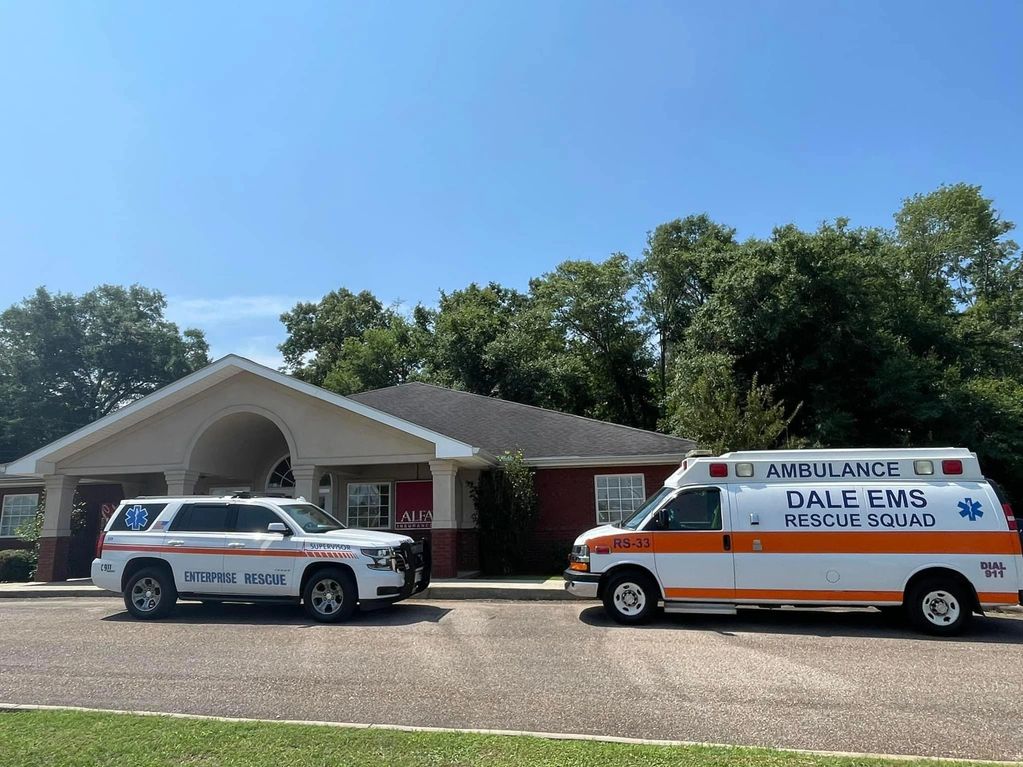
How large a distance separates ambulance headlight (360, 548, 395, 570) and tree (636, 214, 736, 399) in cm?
2923

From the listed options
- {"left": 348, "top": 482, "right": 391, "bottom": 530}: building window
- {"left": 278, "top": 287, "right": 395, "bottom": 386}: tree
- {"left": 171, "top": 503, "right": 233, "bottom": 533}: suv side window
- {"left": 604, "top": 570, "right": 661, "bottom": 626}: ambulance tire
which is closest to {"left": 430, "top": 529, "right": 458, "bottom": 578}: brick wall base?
{"left": 348, "top": 482, "right": 391, "bottom": 530}: building window

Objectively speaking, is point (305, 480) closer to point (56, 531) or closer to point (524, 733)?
point (56, 531)

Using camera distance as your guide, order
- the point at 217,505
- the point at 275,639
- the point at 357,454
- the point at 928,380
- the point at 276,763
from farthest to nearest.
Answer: the point at 928,380
the point at 357,454
the point at 217,505
the point at 275,639
the point at 276,763

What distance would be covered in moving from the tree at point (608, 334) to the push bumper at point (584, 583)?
1178 inches

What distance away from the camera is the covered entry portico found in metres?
15.6

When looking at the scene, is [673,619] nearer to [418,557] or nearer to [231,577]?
[418,557]

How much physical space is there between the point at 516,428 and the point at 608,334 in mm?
21735

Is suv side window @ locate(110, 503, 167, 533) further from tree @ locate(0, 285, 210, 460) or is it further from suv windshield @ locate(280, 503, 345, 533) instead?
tree @ locate(0, 285, 210, 460)

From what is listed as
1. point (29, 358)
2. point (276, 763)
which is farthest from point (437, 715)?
point (29, 358)

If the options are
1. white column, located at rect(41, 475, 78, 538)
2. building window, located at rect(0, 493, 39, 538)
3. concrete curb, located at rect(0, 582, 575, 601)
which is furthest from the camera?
building window, located at rect(0, 493, 39, 538)

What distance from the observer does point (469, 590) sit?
43.1 ft

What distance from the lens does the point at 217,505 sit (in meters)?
11.4

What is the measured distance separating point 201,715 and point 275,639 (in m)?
3.36

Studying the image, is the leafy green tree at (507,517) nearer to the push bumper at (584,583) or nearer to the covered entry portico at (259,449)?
the covered entry portico at (259,449)
